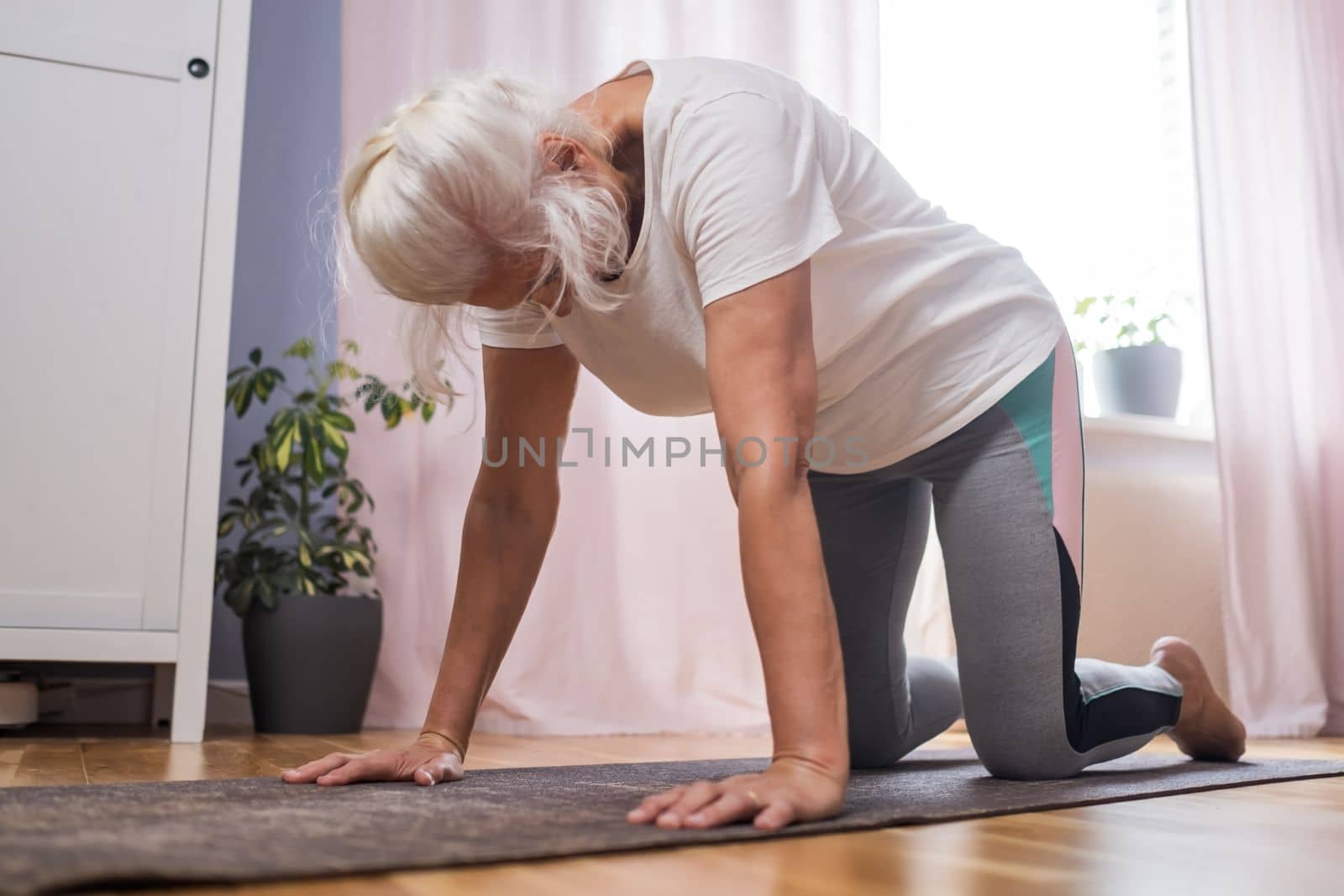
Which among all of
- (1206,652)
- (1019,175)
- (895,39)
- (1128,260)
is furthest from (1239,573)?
(895,39)

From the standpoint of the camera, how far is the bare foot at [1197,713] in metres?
1.46

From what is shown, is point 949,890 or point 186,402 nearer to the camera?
point 949,890

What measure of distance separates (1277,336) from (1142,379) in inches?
12.7

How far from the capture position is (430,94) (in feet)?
3.30

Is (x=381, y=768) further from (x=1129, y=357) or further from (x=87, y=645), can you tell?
(x=1129, y=357)

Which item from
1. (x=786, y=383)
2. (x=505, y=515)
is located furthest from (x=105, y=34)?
(x=786, y=383)

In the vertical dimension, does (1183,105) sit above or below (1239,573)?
above

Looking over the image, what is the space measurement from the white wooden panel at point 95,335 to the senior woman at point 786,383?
862 millimetres

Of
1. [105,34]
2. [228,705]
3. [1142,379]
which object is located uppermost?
[105,34]

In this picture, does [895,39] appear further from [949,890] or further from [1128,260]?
[949,890]

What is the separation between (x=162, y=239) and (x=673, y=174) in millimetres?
1238

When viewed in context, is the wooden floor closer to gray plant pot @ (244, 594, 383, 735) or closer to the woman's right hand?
the woman's right hand

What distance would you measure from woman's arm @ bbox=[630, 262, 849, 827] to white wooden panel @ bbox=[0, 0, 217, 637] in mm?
1256

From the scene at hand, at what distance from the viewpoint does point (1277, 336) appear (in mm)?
2738
